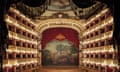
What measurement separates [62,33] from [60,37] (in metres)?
0.62

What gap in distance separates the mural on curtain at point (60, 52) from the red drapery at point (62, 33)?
0.47 metres

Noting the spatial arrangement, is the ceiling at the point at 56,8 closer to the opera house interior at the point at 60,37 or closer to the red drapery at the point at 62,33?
the opera house interior at the point at 60,37

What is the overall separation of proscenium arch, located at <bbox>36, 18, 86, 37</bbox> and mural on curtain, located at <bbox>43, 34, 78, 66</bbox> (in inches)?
70.5

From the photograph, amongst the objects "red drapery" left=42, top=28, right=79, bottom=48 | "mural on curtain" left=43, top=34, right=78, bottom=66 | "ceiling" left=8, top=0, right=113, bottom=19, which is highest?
"ceiling" left=8, top=0, right=113, bottom=19

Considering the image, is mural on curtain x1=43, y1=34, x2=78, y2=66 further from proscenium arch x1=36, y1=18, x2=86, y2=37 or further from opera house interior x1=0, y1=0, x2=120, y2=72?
proscenium arch x1=36, y1=18, x2=86, y2=37

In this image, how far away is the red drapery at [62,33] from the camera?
103ft

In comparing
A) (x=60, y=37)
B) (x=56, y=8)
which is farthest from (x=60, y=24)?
(x=56, y=8)

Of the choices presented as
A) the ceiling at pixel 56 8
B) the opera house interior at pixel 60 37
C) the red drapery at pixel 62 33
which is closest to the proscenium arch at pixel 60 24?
the opera house interior at pixel 60 37

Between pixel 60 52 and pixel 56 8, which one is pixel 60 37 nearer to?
pixel 60 52

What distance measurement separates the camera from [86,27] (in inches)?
1099

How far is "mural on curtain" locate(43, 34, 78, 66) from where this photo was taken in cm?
3105

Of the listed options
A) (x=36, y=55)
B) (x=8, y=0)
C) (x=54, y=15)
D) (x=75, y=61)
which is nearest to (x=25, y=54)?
(x=36, y=55)

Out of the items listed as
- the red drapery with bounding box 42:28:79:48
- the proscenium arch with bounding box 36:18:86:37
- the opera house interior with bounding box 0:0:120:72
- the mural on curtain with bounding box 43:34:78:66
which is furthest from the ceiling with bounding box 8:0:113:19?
the mural on curtain with bounding box 43:34:78:66

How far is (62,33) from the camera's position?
31.4m
